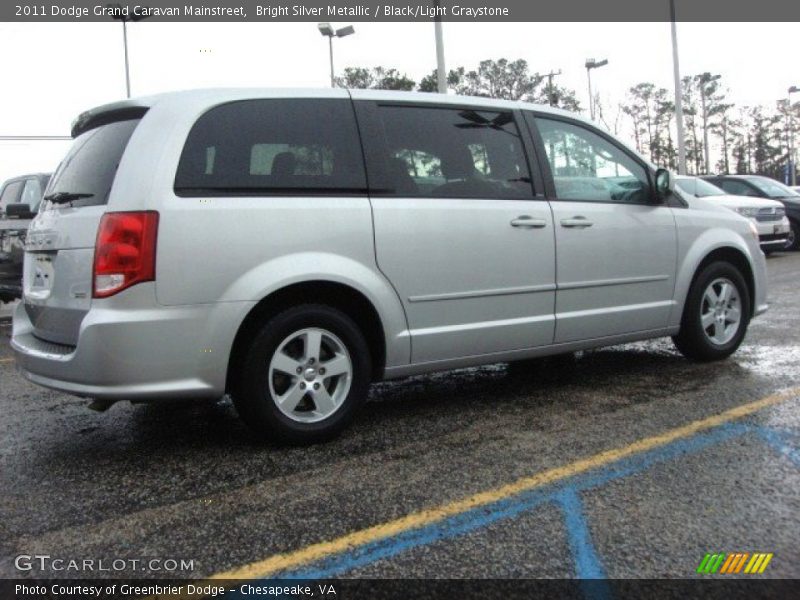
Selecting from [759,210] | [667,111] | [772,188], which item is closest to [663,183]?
[759,210]

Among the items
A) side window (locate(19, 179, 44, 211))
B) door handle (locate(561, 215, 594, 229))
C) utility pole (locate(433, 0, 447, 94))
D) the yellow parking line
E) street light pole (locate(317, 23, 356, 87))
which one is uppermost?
street light pole (locate(317, 23, 356, 87))

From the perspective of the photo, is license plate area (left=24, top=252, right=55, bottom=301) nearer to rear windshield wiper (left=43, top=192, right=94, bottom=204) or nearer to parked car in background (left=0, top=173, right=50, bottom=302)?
rear windshield wiper (left=43, top=192, right=94, bottom=204)

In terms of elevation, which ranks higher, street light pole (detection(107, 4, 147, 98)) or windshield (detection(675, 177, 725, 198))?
street light pole (detection(107, 4, 147, 98))

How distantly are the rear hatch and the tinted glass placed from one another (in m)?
6.14

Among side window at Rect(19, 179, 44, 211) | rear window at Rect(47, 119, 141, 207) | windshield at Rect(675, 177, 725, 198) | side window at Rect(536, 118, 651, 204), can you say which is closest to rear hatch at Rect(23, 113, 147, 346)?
rear window at Rect(47, 119, 141, 207)

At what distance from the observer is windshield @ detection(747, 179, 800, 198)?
599 inches

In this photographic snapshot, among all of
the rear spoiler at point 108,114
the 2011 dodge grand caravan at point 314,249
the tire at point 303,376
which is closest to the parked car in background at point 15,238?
the rear spoiler at point 108,114

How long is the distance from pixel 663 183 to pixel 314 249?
2652mm

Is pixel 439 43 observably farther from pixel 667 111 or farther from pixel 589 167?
pixel 667 111

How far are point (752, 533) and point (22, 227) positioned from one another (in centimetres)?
833

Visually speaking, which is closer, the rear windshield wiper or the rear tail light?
the rear tail light

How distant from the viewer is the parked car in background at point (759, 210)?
44.5ft

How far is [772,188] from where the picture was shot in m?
15.6

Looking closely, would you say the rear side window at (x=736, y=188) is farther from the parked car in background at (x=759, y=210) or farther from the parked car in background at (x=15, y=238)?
the parked car in background at (x=15, y=238)
